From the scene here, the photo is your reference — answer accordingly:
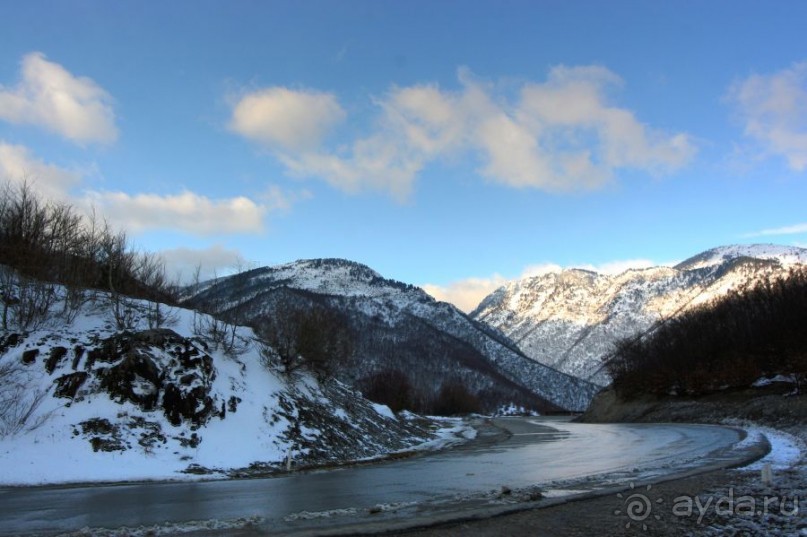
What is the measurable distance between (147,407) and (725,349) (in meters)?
73.8

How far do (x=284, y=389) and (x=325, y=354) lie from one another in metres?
7.11

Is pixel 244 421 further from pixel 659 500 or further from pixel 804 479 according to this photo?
pixel 804 479

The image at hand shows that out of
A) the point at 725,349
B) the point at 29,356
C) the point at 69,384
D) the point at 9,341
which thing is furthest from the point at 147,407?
the point at 725,349

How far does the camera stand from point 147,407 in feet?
80.8

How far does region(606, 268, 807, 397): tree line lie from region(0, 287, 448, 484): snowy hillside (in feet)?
153

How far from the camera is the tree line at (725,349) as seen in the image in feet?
200

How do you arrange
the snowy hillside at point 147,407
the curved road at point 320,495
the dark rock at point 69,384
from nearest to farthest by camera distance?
the curved road at point 320,495 → the snowy hillside at point 147,407 → the dark rock at point 69,384

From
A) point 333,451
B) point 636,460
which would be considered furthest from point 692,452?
point 333,451

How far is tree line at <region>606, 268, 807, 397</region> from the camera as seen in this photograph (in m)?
60.9

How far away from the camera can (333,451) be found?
2738cm

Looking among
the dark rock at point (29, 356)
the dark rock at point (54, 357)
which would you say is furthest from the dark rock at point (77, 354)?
the dark rock at point (29, 356)

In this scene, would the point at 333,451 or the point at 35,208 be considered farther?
the point at 35,208

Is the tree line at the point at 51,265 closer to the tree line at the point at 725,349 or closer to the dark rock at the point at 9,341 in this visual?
the dark rock at the point at 9,341

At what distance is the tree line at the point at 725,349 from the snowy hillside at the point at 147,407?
46784mm
